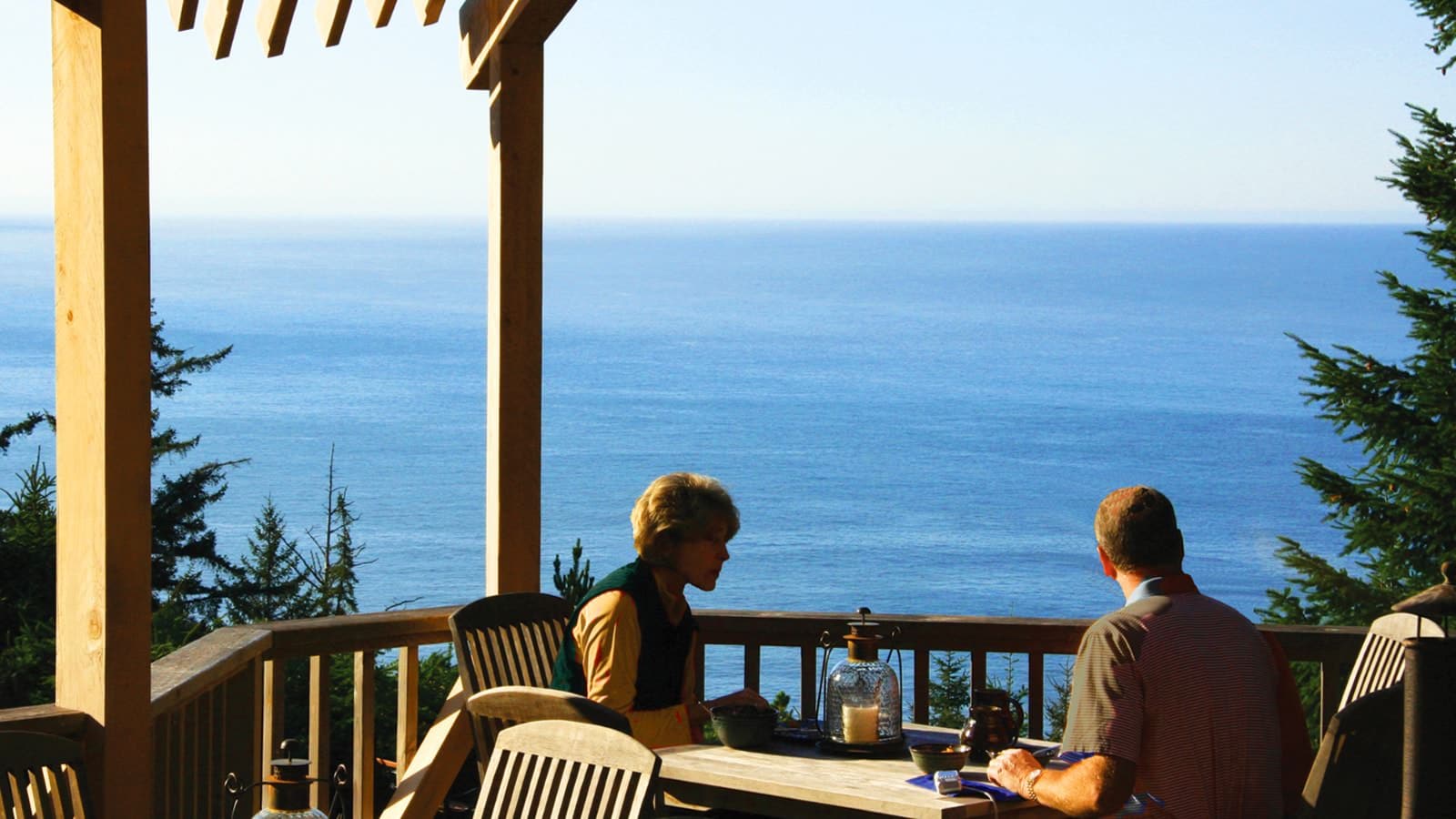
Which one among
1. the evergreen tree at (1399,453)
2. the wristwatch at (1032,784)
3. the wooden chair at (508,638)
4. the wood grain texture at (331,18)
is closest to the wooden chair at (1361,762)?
the wristwatch at (1032,784)

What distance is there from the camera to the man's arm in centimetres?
283

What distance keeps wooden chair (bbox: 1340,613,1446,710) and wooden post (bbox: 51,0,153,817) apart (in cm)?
261

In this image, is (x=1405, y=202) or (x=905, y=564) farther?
(x=905, y=564)

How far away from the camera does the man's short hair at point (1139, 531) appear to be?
2961 millimetres

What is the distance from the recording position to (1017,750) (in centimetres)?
310

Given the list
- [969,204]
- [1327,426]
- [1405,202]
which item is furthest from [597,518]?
[969,204]

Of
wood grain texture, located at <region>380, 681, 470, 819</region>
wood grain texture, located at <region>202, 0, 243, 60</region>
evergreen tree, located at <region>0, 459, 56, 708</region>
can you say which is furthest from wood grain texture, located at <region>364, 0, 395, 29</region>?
evergreen tree, located at <region>0, 459, 56, 708</region>

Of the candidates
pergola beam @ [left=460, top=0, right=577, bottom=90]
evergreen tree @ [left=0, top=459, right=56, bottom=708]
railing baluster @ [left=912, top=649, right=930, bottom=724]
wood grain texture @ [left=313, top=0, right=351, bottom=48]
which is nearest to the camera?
wood grain texture @ [left=313, top=0, right=351, bottom=48]

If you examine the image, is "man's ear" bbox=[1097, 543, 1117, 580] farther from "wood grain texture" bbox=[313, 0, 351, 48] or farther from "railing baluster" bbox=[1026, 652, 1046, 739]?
"wood grain texture" bbox=[313, 0, 351, 48]

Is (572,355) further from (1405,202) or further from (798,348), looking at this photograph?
(1405,202)

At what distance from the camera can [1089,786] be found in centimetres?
285

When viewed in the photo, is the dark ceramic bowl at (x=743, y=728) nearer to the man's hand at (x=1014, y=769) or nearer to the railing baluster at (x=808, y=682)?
the man's hand at (x=1014, y=769)

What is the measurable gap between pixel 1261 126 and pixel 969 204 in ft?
74.4

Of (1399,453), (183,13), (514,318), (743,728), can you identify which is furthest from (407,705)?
(1399,453)
